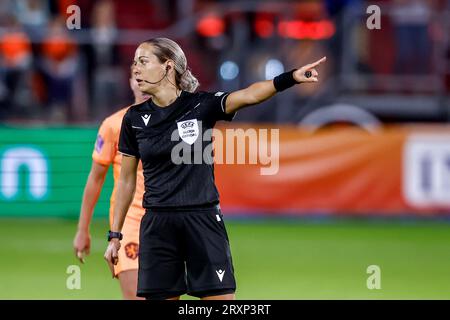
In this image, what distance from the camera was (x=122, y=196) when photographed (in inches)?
312

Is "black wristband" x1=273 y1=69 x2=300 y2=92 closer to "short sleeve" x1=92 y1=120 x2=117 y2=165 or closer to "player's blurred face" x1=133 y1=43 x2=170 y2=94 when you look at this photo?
"player's blurred face" x1=133 y1=43 x2=170 y2=94

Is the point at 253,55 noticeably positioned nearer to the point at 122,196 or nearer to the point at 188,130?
the point at 122,196

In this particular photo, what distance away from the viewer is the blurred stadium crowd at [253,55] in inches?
777

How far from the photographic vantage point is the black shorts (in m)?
7.59

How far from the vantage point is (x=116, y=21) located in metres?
21.9

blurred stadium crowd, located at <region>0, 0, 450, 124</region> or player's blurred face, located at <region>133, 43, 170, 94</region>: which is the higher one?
blurred stadium crowd, located at <region>0, 0, 450, 124</region>

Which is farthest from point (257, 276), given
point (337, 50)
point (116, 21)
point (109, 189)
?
point (116, 21)

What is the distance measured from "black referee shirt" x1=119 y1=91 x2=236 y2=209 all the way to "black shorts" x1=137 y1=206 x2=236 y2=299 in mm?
93

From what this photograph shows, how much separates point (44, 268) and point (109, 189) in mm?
3116

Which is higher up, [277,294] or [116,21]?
[116,21]

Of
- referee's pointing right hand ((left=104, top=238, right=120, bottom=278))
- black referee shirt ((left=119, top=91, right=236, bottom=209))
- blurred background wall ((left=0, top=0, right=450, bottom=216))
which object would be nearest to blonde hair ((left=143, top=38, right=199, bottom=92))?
black referee shirt ((left=119, top=91, right=236, bottom=209))

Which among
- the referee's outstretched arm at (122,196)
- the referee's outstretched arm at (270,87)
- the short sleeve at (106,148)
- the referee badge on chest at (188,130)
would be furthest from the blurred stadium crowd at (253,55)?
the referee's outstretched arm at (270,87)
